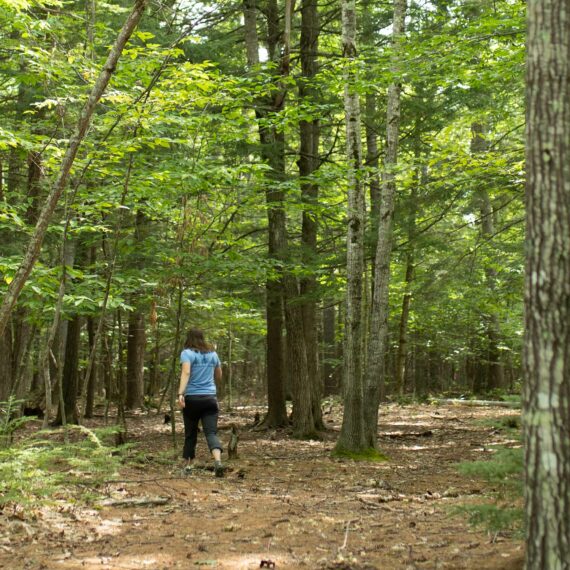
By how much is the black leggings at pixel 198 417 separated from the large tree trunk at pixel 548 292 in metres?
5.96

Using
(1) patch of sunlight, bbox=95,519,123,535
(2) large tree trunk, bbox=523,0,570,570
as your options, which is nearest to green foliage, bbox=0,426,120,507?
(1) patch of sunlight, bbox=95,519,123,535

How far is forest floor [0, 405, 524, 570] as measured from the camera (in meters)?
4.58

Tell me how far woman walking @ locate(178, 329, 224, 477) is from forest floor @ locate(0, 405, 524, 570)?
46 centimetres

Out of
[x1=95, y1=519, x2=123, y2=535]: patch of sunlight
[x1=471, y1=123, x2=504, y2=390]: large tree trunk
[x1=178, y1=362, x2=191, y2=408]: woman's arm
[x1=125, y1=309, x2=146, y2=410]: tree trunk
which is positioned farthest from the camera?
[x1=471, y1=123, x2=504, y2=390]: large tree trunk

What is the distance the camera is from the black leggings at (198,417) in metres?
8.76

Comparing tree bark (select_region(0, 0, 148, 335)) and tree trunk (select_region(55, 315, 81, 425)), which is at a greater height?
tree bark (select_region(0, 0, 148, 335))

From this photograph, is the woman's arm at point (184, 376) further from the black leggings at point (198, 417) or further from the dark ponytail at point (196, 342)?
the dark ponytail at point (196, 342)

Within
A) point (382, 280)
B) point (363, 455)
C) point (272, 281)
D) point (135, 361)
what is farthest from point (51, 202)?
point (135, 361)

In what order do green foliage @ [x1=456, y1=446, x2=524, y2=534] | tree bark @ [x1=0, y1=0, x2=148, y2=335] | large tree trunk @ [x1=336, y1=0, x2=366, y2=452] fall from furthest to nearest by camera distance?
large tree trunk @ [x1=336, y1=0, x2=366, y2=452]
tree bark @ [x1=0, y1=0, x2=148, y2=335]
green foliage @ [x1=456, y1=446, x2=524, y2=534]

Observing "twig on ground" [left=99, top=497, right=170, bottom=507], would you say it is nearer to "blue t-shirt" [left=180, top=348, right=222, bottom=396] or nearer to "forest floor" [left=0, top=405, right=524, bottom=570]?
"forest floor" [left=0, top=405, right=524, bottom=570]

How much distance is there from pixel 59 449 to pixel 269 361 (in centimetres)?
866

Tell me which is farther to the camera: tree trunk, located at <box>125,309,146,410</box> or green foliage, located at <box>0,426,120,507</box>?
tree trunk, located at <box>125,309,146,410</box>

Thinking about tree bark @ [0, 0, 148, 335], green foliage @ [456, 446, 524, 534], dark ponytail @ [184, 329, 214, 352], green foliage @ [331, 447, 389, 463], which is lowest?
green foliage @ [331, 447, 389, 463]

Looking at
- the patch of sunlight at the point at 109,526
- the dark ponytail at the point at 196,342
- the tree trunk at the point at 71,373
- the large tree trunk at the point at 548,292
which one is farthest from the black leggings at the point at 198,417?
the tree trunk at the point at 71,373
